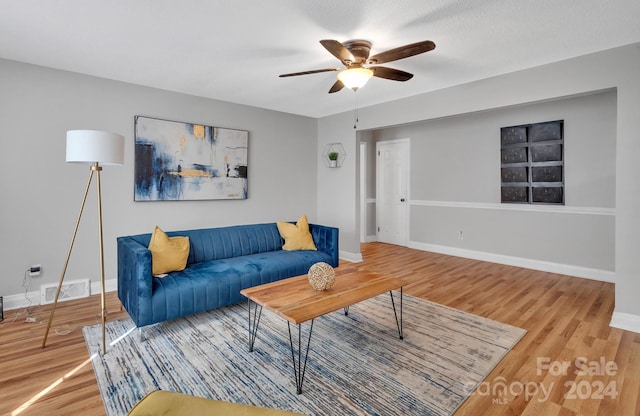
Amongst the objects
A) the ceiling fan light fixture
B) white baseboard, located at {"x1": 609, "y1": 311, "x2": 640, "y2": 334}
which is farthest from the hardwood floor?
the ceiling fan light fixture

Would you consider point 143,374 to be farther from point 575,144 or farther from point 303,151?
point 575,144

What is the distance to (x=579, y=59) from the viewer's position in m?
2.95

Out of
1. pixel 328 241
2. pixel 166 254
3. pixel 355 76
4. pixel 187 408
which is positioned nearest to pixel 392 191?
pixel 328 241

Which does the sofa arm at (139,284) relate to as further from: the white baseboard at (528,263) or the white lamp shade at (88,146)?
the white baseboard at (528,263)

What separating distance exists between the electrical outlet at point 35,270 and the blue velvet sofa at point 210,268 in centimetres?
95

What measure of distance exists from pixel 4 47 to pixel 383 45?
3283mm

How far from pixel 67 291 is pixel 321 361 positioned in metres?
2.91

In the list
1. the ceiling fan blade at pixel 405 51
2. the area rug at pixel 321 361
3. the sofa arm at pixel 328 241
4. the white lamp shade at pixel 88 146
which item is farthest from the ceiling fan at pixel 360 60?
the area rug at pixel 321 361

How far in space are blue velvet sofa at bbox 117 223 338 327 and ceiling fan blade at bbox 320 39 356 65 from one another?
1970 millimetres

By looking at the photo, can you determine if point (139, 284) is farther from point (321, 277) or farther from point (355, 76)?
point (355, 76)

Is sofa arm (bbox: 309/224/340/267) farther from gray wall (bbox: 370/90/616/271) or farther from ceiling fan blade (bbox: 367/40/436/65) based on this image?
gray wall (bbox: 370/90/616/271)

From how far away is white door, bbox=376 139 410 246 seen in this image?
250 inches

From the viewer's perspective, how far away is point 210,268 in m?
3.07

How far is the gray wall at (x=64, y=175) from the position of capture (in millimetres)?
3078
